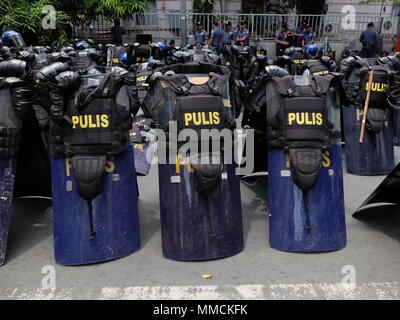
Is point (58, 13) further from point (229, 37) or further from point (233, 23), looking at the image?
point (233, 23)

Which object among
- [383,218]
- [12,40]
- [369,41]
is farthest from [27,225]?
[369,41]

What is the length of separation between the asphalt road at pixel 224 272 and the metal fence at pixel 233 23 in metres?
15.5

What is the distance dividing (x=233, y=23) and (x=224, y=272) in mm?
17864

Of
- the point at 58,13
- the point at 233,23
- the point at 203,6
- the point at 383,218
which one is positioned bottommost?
the point at 383,218

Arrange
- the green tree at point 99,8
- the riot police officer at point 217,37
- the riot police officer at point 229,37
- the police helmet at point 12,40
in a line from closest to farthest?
the police helmet at point 12,40
the riot police officer at point 217,37
the riot police officer at point 229,37
the green tree at point 99,8

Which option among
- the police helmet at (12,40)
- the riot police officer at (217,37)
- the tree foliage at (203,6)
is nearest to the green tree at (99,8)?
the tree foliage at (203,6)

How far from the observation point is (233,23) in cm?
1994

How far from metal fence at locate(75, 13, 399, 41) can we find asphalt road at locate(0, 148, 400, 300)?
15518 millimetres

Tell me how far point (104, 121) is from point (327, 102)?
2.32 meters

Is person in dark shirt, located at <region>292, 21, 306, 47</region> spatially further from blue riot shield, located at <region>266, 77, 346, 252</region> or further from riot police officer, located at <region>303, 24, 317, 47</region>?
blue riot shield, located at <region>266, 77, 346, 252</region>

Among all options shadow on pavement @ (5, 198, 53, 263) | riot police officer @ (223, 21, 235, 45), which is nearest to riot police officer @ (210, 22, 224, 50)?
riot police officer @ (223, 21, 235, 45)

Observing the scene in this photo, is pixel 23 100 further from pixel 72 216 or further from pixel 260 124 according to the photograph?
pixel 260 124

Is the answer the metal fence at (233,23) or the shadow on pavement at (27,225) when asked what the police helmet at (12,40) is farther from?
the metal fence at (233,23)

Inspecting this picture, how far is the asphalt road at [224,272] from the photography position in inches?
141
